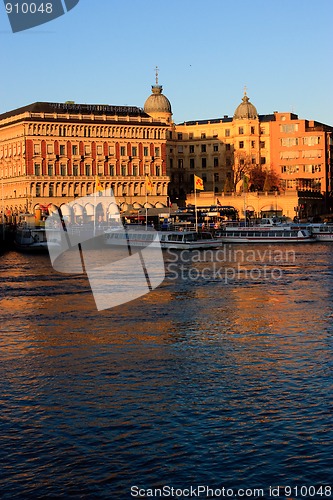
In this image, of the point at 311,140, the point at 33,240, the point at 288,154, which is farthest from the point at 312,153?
the point at 33,240

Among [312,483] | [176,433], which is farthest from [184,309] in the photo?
[312,483]

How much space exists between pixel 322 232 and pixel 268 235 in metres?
8.90

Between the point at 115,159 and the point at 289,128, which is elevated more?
the point at 289,128

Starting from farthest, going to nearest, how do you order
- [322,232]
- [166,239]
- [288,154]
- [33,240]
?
[288,154] < [322,232] < [33,240] < [166,239]

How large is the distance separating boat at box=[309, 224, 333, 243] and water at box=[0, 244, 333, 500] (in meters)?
73.0

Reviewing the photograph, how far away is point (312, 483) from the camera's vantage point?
902 inches

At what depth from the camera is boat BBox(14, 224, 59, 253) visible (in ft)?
406

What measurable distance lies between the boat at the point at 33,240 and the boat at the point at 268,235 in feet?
78.6

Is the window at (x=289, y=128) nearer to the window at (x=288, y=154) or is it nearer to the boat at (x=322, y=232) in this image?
the window at (x=288, y=154)

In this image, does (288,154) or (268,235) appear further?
(288,154)

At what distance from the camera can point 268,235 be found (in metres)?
125
